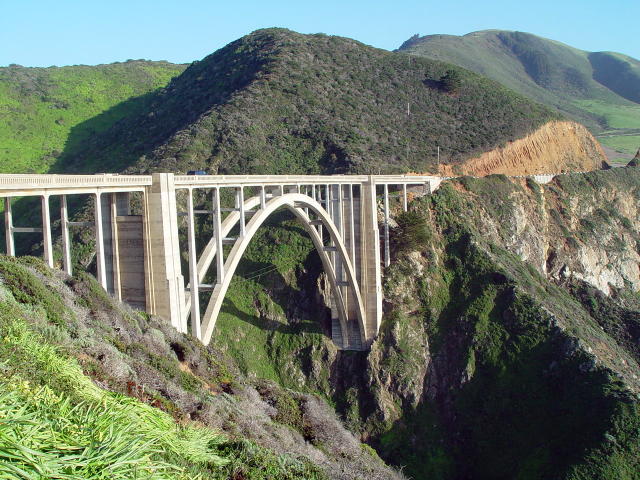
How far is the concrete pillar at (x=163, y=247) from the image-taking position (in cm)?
1805

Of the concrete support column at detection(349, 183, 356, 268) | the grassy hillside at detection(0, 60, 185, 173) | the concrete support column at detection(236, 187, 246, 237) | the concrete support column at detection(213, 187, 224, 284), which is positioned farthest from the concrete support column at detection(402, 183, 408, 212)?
the grassy hillside at detection(0, 60, 185, 173)

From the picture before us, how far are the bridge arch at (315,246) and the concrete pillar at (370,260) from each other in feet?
1.70

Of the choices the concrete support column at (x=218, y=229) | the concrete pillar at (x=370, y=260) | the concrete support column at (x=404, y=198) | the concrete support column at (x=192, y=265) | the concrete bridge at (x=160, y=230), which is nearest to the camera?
the concrete bridge at (x=160, y=230)

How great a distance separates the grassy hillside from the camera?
6147cm

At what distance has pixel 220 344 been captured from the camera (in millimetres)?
35406

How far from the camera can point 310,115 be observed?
2274 inches

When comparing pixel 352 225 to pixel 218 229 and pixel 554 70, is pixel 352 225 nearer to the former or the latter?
pixel 218 229

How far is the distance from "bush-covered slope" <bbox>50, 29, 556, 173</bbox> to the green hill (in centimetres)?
4921

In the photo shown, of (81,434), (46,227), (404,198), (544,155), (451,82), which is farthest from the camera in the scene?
(451,82)

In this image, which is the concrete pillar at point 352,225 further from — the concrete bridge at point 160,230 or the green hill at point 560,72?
the green hill at point 560,72

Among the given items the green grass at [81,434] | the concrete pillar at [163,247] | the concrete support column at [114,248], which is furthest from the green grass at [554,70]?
the green grass at [81,434]

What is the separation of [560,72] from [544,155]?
381 ft

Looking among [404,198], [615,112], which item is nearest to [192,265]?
[404,198]

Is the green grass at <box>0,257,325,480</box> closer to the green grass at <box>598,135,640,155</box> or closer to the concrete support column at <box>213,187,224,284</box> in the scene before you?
the concrete support column at <box>213,187,224,284</box>
